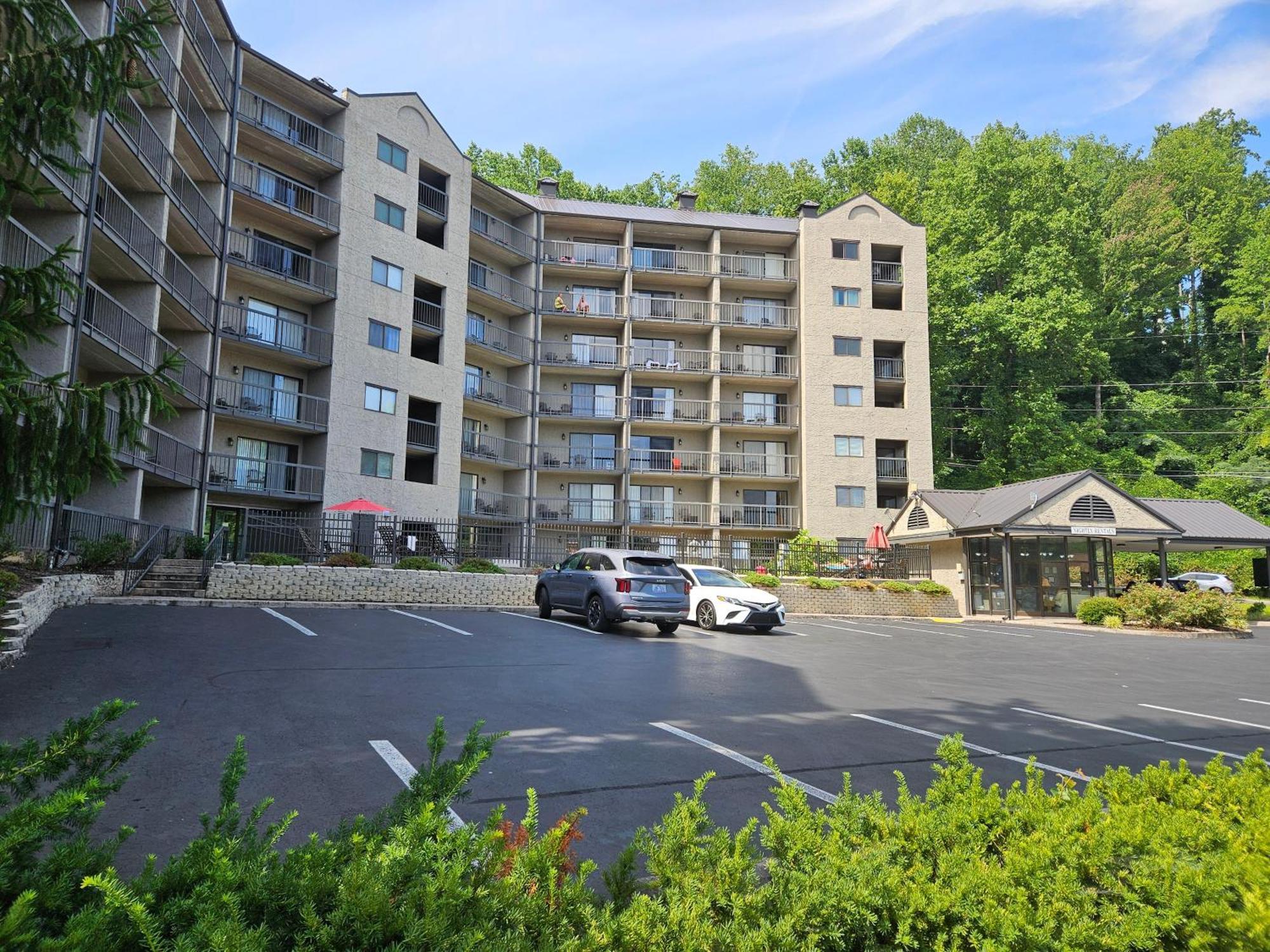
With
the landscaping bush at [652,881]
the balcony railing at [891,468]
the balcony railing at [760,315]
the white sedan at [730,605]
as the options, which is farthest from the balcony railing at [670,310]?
the landscaping bush at [652,881]

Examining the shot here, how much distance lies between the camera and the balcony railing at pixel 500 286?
37.7 metres

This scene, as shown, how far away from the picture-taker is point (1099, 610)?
2597 cm

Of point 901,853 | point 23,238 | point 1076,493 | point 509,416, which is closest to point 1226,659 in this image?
point 1076,493

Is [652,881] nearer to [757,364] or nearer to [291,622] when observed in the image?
[291,622]

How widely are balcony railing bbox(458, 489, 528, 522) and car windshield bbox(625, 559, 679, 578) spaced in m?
19.8

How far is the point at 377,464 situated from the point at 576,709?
25.2 m

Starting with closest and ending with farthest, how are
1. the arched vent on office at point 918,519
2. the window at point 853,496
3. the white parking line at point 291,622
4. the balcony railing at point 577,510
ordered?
the white parking line at point 291,622
the arched vent on office at point 918,519
the balcony railing at point 577,510
the window at point 853,496

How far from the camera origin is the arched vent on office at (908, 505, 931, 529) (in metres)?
32.4

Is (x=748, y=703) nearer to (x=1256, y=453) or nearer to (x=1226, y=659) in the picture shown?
(x=1226, y=659)

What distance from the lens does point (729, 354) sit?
41.8m

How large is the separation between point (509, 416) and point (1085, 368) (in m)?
34.6

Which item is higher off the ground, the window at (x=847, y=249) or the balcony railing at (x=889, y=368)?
the window at (x=847, y=249)

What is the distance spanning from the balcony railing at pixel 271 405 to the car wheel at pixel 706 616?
1779cm

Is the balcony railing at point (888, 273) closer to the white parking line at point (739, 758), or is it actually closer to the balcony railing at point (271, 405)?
the balcony railing at point (271, 405)
